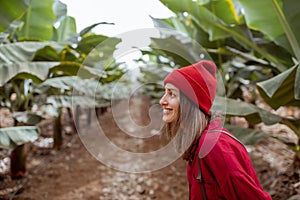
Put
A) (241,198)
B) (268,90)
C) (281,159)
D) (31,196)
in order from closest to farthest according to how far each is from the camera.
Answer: (241,198)
(268,90)
(31,196)
(281,159)

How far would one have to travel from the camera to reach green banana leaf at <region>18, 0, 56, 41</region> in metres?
2.01

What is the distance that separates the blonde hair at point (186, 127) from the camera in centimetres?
74

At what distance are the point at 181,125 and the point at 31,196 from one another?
5.28 ft

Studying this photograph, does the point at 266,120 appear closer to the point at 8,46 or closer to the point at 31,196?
the point at 8,46

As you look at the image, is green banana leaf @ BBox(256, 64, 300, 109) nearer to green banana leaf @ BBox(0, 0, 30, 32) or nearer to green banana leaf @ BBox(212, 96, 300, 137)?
green banana leaf @ BBox(212, 96, 300, 137)

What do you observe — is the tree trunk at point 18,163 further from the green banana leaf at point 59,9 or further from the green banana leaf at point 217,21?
the green banana leaf at point 217,21

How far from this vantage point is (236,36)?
1779 millimetres

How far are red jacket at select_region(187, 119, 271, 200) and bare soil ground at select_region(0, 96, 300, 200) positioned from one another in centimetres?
100

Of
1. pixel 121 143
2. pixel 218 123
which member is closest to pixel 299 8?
pixel 218 123

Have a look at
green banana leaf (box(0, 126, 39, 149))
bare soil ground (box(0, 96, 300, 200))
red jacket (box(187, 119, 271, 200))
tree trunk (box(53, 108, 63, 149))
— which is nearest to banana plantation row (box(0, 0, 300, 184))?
green banana leaf (box(0, 126, 39, 149))

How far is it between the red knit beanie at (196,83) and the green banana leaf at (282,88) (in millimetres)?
415

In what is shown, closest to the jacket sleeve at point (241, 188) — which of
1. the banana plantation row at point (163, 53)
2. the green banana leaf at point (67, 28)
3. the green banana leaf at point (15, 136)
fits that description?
the banana plantation row at point (163, 53)

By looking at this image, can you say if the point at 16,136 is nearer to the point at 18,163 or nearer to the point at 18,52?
the point at 18,52

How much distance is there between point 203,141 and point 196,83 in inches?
5.1
